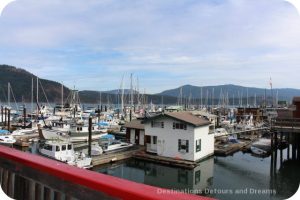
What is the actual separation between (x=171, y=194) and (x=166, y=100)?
12683cm

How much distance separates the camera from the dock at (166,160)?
844 inches

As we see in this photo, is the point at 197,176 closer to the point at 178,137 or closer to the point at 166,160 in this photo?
the point at 166,160

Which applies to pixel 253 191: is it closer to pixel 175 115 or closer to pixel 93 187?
pixel 175 115

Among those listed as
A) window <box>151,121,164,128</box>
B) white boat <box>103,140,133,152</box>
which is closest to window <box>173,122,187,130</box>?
window <box>151,121,164,128</box>

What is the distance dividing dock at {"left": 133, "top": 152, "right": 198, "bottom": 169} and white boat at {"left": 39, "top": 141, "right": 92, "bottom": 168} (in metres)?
5.06

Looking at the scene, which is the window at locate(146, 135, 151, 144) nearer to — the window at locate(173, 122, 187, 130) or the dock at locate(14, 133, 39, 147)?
the window at locate(173, 122, 187, 130)

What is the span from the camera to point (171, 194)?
1.51m

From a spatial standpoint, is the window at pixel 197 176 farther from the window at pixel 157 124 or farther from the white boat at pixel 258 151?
the white boat at pixel 258 151

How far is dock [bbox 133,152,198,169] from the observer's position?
70.3 ft

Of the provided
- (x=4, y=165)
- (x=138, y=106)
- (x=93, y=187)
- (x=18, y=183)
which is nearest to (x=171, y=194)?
(x=93, y=187)

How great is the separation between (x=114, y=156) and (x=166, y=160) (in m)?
4.17

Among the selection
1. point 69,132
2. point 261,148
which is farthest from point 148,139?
point 261,148

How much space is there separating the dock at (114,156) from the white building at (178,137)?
1403mm

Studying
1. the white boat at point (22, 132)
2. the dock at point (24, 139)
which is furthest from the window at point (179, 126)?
the white boat at point (22, 132)
